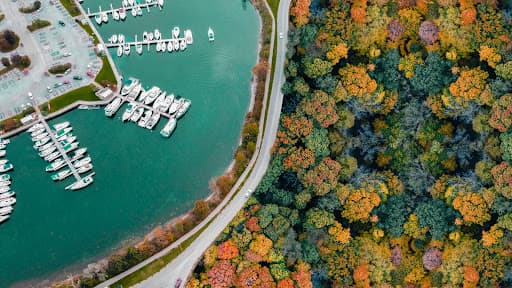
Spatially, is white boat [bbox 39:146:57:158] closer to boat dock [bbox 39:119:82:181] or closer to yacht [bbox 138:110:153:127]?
boat dock [bbox 39:119:82:181]

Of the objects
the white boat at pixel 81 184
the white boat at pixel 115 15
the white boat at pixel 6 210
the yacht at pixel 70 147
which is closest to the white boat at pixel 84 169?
the white boat at pixel 81 184

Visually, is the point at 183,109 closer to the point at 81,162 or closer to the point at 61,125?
the point at 81,162

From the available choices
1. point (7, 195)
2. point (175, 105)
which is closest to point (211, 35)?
point (175, 105)

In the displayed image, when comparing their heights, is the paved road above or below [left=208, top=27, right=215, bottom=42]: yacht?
below

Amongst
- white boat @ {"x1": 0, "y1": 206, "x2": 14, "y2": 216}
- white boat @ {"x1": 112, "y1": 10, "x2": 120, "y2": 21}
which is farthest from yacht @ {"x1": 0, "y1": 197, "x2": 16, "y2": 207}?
white boat @ {"x1": 112, "y1": 10, "x2": 120, "y2": 21}

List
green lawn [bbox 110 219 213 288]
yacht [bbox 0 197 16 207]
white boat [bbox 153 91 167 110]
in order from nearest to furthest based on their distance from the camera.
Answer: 1. green lawn [bbox 110 219 213 288]
2. yacht [bbox 0 197 16 207]
3. white boat [bbox 153 91 167 110]

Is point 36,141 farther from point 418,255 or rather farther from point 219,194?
point 418,255

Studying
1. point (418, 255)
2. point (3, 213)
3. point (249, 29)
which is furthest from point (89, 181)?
point (418, 255)
